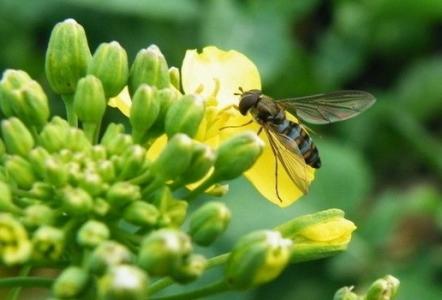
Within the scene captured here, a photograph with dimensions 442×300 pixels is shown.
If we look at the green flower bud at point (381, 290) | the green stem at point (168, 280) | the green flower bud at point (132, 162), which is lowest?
the green flower bud at point (381, 290)

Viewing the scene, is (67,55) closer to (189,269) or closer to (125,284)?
(189,269)

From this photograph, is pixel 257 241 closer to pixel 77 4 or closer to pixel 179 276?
pixel 179 276

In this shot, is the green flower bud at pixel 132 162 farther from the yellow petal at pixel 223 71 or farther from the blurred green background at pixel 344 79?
the blurred green background at pixel 344 79

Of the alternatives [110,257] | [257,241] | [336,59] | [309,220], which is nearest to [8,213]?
[110,257]

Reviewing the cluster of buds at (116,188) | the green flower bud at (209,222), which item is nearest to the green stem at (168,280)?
the cluster of buds at (116,188)

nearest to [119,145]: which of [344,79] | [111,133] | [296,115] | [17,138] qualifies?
[111,133]

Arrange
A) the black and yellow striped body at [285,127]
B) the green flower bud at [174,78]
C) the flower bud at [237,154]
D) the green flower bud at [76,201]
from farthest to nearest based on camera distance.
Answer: the black and yellow striped body at [285,127] < the green flower bud at [174,78] < the flower bud at [237,154] < the green flower bud at [76,201]
